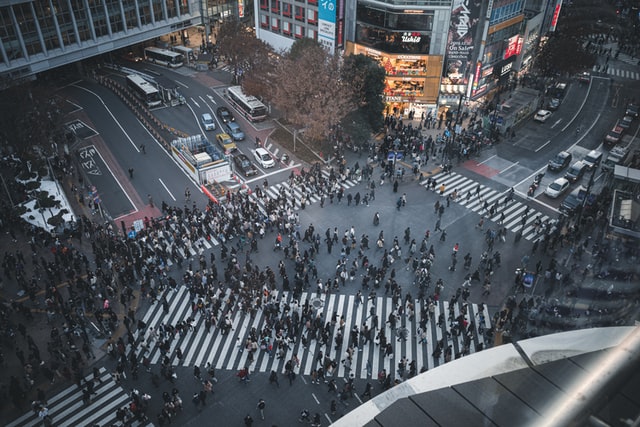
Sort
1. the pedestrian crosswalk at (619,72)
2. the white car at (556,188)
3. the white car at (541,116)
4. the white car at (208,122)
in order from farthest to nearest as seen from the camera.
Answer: the pedestrian crosswalk at (619,72) < the white car at (541,116) < the white car at (208,122) < the white car at (556,188)

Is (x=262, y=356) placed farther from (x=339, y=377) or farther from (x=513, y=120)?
(x=513, y=120)

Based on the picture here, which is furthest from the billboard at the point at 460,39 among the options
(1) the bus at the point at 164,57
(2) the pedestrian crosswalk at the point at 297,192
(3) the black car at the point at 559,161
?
(1) the bus at the point at 164,57

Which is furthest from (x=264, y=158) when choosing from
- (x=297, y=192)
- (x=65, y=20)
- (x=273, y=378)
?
(x=65, y=20)

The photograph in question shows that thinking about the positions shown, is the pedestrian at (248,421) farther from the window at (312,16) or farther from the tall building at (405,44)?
the window at (312,16)

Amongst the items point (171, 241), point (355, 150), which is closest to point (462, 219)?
point (355, 150)

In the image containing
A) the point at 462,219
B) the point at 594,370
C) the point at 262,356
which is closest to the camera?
the point at 594,370

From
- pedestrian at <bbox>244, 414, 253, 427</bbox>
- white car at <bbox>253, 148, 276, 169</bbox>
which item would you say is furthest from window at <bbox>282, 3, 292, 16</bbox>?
pedestrian at <bbox>244, 414, 253, 427</bbox>
